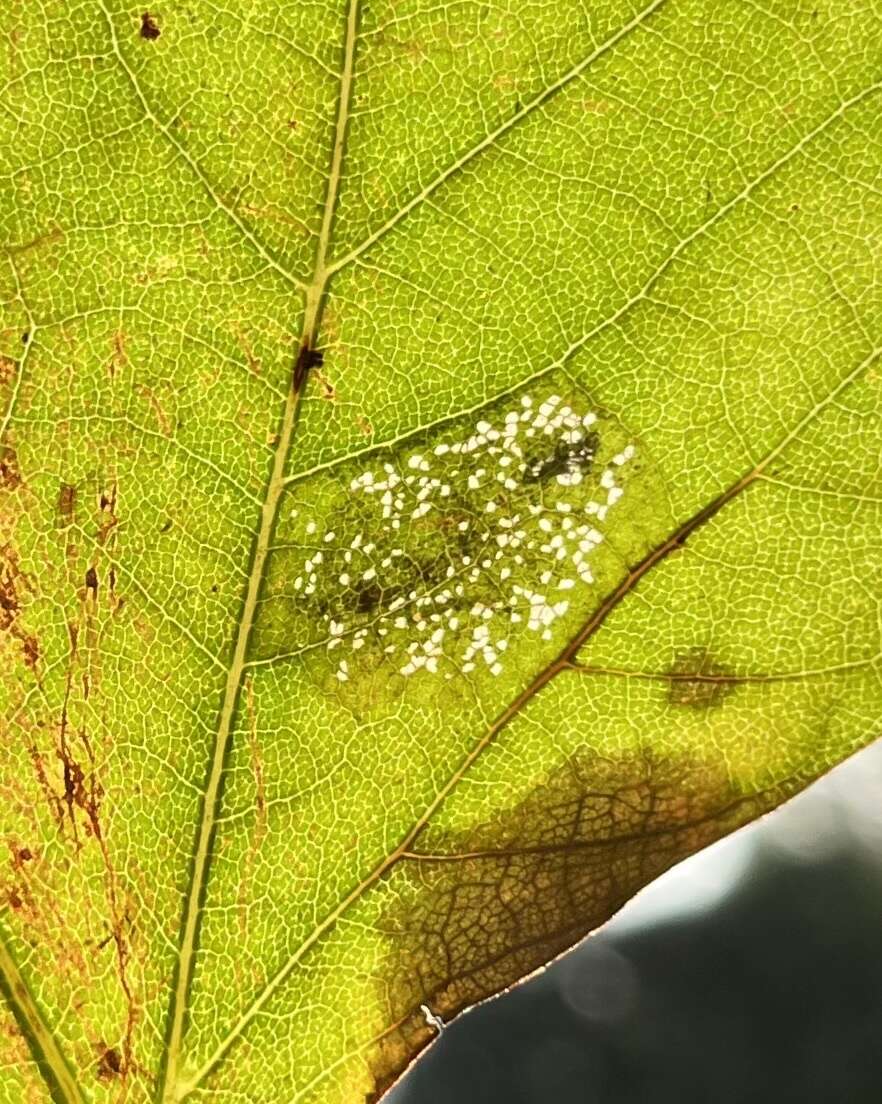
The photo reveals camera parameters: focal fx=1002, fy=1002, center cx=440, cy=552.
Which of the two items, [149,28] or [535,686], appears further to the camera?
[535,686]

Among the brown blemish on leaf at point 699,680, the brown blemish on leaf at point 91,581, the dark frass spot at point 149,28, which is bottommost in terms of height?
the brown blemish on leaf at point 699,680

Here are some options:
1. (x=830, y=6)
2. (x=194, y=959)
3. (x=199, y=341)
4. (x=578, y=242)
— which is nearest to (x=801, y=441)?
(x=578, y=242)

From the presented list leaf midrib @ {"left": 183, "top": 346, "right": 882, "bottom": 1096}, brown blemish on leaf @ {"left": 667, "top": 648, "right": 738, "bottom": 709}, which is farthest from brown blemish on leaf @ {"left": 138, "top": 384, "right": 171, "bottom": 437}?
brown blemish on leaf @ {"left": 667, "top": 648, "right": 738, "bottom": 709}

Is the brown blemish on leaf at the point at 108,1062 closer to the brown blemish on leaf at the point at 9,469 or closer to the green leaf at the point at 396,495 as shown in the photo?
the green leaf at the point at 396,495

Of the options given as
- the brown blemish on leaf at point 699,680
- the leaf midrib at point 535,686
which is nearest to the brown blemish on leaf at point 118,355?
the leaf midrib at point 535,686

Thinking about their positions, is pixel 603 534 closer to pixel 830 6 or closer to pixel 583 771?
pixel 583 771

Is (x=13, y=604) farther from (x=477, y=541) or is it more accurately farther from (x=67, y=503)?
(x=477, y=541)

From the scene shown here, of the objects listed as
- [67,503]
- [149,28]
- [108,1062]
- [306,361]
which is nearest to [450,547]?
[306,361]
